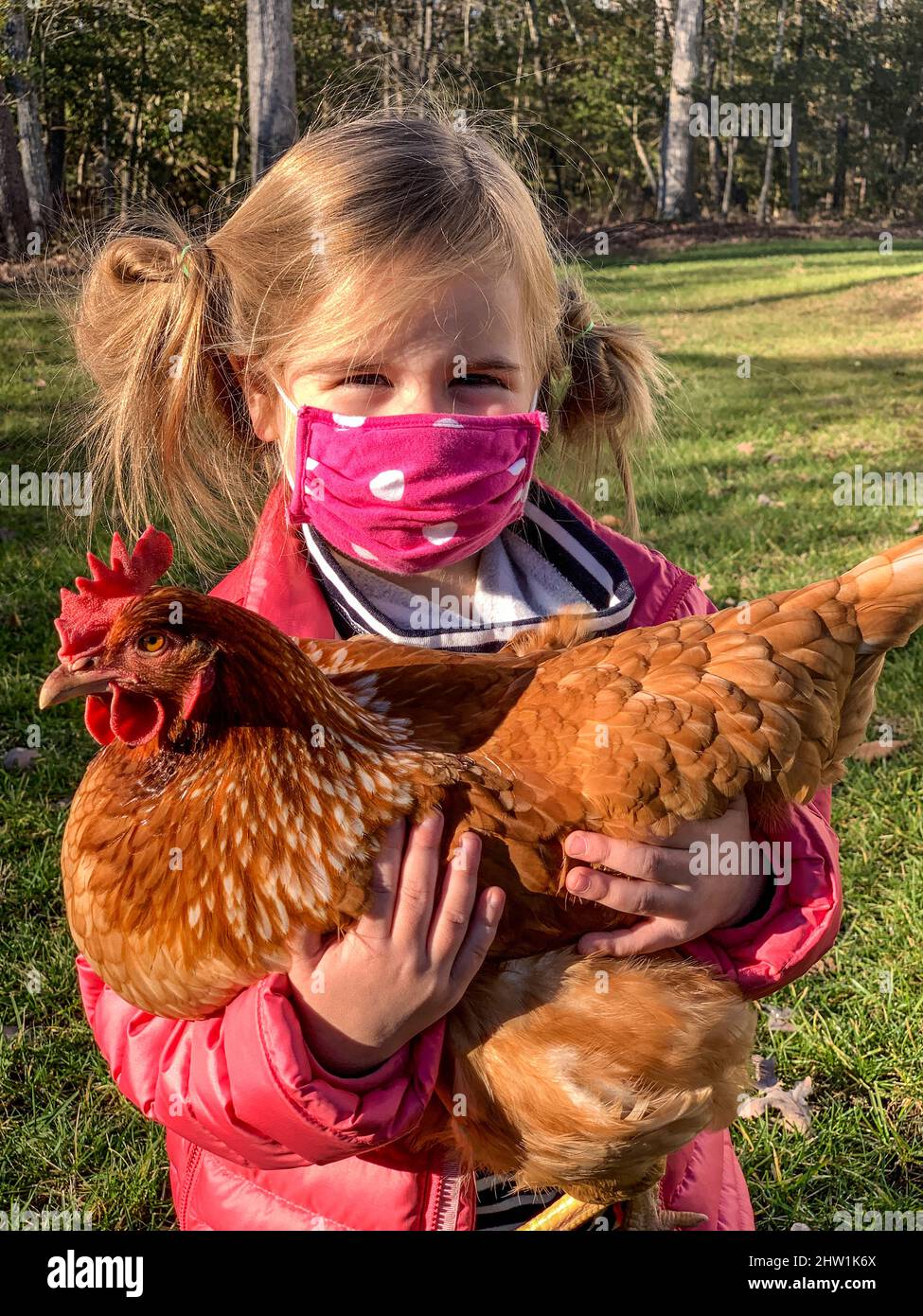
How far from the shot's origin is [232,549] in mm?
3018

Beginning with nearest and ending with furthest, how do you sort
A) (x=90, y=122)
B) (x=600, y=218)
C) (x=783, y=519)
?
(x=783, y=519) < (x=90, y=122) < (x=600, y=218)

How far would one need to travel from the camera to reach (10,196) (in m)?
10.0

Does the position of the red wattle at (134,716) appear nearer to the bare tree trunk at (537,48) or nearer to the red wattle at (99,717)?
the red wattle at (99,717)

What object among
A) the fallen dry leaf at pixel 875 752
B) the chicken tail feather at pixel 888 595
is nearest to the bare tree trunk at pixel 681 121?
the fallen dry leaf at pixel 875 752

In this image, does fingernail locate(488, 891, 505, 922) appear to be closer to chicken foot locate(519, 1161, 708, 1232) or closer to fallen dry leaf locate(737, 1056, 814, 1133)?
chicken foot locate(519, 1161, 708, 1232)

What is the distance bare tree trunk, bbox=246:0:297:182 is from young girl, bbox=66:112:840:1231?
8.31m

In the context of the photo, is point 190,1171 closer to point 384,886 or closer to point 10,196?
point 384,886

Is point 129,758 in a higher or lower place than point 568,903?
higher

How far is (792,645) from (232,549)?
186cm

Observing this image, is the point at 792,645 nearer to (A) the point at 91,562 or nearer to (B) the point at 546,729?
(B) the point at 546,729

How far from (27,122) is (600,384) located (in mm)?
10172

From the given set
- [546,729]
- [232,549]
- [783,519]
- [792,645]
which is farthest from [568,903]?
[783,519]
